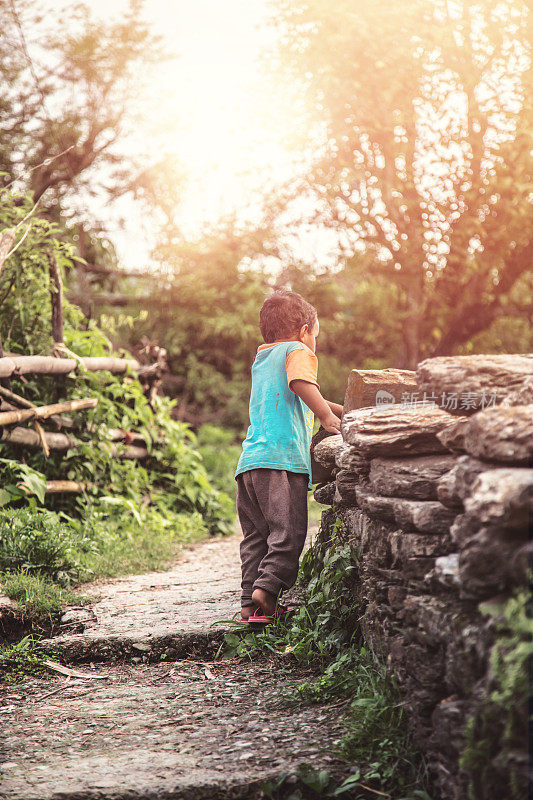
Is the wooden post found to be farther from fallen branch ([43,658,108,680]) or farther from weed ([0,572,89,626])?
fallen branch ([43,658,108,680])

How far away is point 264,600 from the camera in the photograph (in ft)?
10.9

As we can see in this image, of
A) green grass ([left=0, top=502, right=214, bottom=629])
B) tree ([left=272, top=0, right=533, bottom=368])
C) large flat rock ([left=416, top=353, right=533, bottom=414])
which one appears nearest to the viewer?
large flat rock ([left=416, top=353, right=533, bottom=414])

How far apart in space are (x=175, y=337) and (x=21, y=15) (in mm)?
5803

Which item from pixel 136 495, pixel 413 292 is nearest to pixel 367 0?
pixel 413 292

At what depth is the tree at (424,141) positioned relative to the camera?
8219 mm

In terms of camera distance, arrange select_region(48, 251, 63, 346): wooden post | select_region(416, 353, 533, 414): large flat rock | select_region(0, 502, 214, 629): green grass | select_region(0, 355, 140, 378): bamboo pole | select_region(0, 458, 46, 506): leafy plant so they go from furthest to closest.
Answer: select_region(48, 251, 63, 346): wooden post → select_region(0, 355, 140, 378): bamboo pole → select_region(0, 458, 46, 506): leafy plant → select_region(0, 502, 214, 629): green grass → select_region(416, 353, 533, 414): large flat rock

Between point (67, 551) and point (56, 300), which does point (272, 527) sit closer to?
point (67, 551)

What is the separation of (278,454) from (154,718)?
Result: 1247 mm

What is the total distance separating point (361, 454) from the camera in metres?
2.85

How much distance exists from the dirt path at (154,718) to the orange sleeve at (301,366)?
119 centimetres

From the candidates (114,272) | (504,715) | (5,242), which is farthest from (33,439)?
(114,272)

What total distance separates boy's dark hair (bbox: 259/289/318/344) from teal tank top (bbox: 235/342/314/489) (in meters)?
0.10

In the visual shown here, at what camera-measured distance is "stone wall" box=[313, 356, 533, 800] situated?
5.52ft

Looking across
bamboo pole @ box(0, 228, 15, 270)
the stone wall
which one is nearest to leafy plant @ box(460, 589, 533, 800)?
the stone wall
